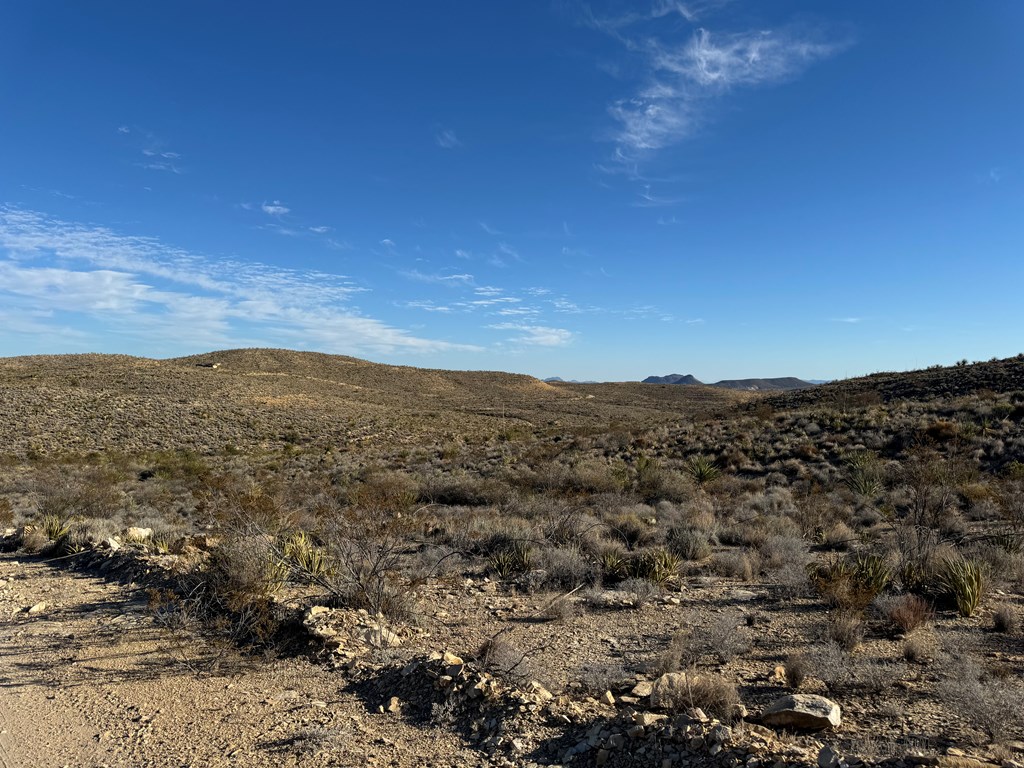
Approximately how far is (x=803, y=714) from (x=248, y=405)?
2147 inches

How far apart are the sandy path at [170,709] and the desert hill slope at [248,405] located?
32.2 m

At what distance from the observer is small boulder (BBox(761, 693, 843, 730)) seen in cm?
408

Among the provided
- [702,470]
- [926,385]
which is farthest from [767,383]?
[702,470]

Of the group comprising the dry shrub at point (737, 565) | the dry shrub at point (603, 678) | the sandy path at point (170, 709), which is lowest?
the sandy path at point (170, 709)

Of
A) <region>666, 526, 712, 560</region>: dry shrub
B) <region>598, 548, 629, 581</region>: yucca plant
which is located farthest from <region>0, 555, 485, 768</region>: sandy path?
<region>666, 526, 712, 560</region>: dry shrub

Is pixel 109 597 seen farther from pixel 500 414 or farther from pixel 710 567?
pixel 500 414

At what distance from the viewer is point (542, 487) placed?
1800 centimetres

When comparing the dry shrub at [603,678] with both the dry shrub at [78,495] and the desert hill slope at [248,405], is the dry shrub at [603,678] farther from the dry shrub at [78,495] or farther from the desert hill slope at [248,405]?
the desert hill slope at [248,405]

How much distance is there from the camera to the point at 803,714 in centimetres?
408

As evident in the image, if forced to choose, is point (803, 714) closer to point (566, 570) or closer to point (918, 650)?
point (918, 650)

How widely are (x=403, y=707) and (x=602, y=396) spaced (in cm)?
9533

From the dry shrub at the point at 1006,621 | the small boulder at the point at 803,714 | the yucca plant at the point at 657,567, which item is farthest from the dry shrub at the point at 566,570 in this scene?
the dry shrub at the point at 1006,621

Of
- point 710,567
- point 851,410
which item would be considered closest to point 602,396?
point 851,410

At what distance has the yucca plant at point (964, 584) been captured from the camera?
21.5ft
